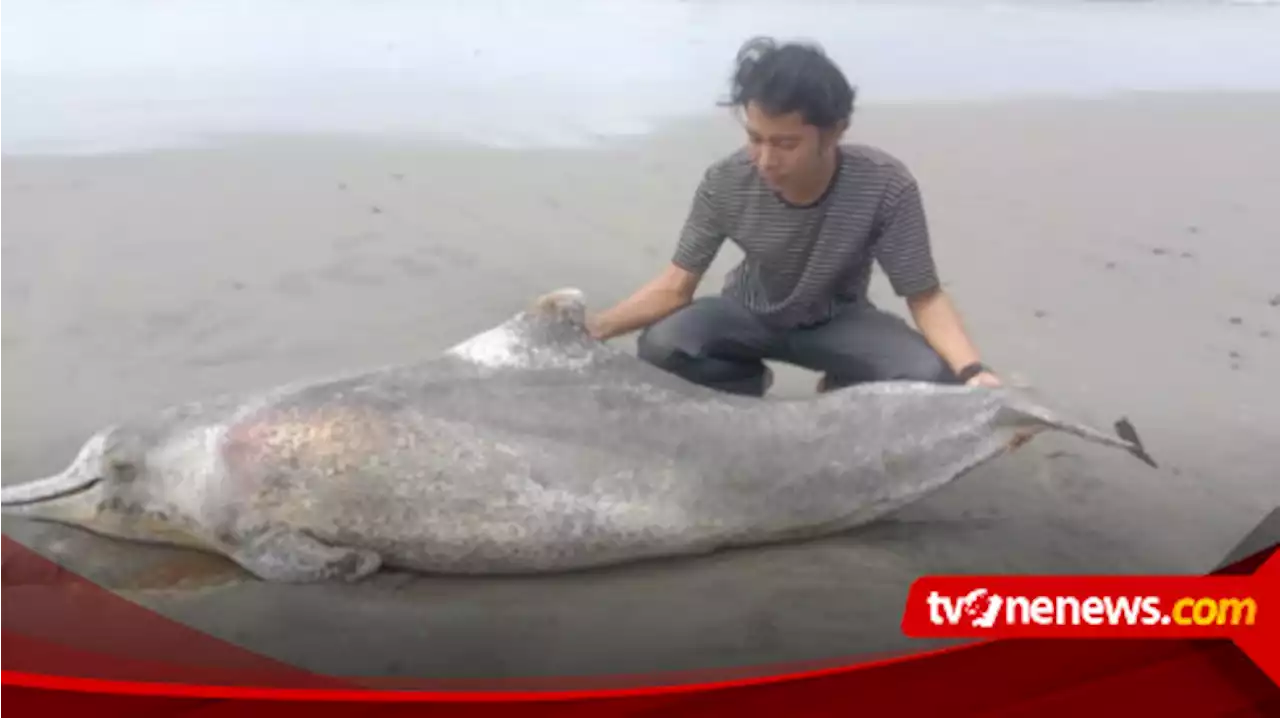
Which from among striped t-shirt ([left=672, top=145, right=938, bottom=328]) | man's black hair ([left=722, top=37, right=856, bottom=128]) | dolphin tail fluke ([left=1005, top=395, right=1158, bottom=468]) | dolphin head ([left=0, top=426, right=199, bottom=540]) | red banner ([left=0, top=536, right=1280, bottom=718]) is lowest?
red banner ([left=0, top=536, right=1280, bottom=718])

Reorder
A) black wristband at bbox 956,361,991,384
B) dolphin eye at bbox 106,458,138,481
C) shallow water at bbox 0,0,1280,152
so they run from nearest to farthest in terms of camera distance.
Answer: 1. shallow water at bbox 0,0,1280,152
2. dolphin eye at bbox 106,458,138,481
3. black wristband at bbox 956,361,991,384

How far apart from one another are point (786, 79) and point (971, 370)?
0.35 m

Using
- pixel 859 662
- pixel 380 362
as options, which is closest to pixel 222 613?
pixel 380 362

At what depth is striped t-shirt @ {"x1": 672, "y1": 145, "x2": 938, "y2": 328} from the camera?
0.94m

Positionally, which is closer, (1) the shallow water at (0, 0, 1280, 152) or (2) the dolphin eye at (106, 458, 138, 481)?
(1) the shallow water at (0, 0, 1280, 152)

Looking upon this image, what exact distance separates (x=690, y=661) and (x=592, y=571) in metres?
0.12

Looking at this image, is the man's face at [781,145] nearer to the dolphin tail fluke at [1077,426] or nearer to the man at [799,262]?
the man at [799,262]

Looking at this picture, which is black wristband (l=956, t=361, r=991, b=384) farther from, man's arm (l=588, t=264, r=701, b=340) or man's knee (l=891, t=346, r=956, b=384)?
man's arm (l=588, t=264, r=701, b=340)

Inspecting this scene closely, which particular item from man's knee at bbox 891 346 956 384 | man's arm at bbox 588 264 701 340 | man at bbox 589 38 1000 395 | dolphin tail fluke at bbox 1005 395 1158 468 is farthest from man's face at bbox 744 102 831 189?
dolphin tail fluke at bbox 1005 395 1158 468

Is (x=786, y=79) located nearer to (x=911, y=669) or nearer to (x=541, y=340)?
(x=541, y=340)

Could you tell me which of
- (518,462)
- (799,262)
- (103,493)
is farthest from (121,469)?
(799,262)

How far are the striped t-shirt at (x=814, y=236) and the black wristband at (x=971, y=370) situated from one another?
10cm

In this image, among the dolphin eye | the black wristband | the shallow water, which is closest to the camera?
the shallow water

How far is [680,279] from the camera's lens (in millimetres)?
976
